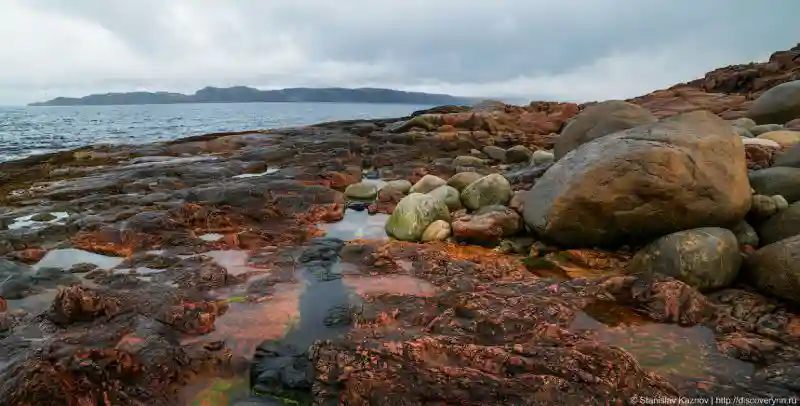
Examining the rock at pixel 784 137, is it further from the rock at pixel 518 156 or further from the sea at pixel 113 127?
the sea at pixel 113 127

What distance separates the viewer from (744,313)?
13.7 feet

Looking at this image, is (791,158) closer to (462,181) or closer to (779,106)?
(462,181)

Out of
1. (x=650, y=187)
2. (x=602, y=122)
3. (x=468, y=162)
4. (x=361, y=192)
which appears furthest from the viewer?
(x=468, y=162)

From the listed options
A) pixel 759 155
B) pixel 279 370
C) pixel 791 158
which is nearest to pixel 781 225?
pixel 791 158

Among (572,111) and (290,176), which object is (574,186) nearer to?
(290,176)

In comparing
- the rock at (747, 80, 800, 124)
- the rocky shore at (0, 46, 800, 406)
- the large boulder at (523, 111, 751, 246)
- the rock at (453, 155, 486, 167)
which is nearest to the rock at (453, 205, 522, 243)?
the rocky shore at (0, 46, 800, 406)

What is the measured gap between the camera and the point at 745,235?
545 centimetres

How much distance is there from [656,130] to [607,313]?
309 cm

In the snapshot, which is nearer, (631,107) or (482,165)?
(631,107)

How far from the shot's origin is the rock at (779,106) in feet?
43.9

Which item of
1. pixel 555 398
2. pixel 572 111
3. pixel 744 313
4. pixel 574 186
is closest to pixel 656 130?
pixel 574 186

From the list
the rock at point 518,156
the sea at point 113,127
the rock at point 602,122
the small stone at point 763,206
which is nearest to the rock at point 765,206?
the small stone at point 763,206

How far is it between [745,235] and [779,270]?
129cm

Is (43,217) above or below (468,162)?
below
